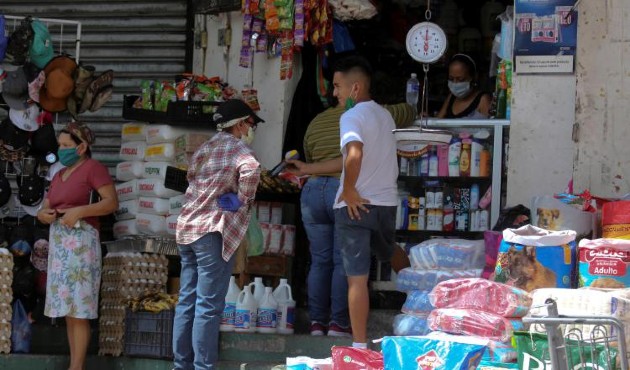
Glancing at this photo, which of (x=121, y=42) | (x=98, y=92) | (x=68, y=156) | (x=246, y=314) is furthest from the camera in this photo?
(x=121, y=42)

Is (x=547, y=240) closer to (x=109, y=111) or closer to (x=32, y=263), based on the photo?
(x=32, y=263)

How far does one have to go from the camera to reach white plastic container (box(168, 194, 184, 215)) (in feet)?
32.8

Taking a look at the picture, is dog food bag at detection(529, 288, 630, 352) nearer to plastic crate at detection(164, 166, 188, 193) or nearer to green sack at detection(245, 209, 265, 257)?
green sack at detection(245, 209, 265, 257)

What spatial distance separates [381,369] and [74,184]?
338cm

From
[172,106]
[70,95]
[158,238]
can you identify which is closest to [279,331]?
[158,238]

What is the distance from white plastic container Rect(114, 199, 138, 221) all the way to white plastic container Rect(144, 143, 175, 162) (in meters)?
0.38

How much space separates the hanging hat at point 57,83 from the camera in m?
10.2

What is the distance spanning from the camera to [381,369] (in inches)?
278

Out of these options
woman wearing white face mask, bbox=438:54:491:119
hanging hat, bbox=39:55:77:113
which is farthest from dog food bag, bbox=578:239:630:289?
hanging hat, bbox=39:55:77:113

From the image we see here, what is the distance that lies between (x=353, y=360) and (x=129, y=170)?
3.90m

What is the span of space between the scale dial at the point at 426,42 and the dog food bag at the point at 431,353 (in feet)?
12.5

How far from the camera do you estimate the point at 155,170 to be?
399 inches

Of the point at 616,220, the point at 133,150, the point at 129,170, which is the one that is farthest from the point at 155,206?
the point at 616,220

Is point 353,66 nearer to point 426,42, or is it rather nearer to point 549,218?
point 549,218
